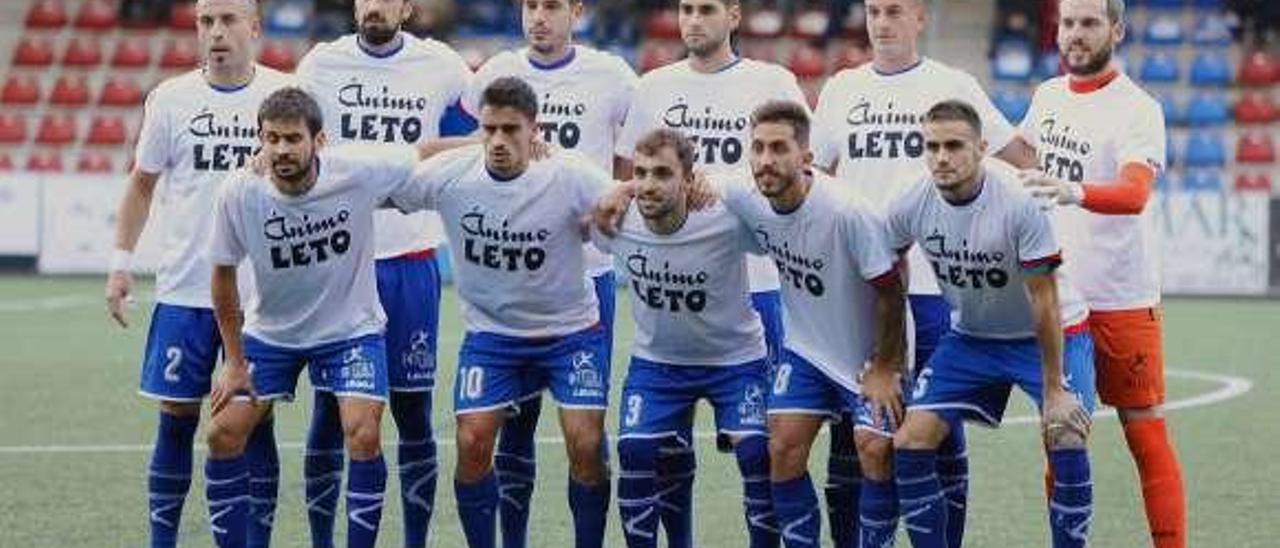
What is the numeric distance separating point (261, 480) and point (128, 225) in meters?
1.10

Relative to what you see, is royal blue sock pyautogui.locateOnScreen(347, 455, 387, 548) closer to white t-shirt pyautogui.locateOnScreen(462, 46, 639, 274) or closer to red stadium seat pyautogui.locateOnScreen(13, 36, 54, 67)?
white t-shirt pyautogui.locateOnScreen(462, 46, 639, 274)

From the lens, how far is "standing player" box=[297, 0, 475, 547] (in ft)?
32.3

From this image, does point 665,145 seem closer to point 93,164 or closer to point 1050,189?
point 1050,189

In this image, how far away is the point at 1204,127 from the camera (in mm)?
28750

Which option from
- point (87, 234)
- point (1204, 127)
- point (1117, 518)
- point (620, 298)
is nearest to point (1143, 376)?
point (1117, 518)

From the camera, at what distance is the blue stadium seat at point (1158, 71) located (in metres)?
29.2

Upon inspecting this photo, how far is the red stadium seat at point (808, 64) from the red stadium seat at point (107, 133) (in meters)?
7.66

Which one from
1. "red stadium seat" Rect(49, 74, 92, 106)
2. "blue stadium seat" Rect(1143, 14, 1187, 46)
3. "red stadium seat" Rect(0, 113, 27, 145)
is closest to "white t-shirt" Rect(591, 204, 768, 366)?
"red stadium seat" Rect(0, 113, 27, 145)

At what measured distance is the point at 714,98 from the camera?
32.8 feet

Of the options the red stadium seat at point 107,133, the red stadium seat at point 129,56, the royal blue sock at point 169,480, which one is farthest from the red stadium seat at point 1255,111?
the royal blue sock at point 169,480

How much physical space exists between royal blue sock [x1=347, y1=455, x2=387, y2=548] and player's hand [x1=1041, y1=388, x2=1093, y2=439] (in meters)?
2.35

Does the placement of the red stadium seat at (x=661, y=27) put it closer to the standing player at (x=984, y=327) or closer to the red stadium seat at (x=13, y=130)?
the red stadium seat at (x=13, y=130)

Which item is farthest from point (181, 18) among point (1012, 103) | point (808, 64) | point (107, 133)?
point (1012, 103)

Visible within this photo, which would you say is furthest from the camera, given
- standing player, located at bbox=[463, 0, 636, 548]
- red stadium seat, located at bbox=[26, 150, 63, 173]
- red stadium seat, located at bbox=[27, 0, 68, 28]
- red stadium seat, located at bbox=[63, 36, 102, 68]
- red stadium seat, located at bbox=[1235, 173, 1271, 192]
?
red stadium seat, located at bbox=[27, 0, 68, 28]
